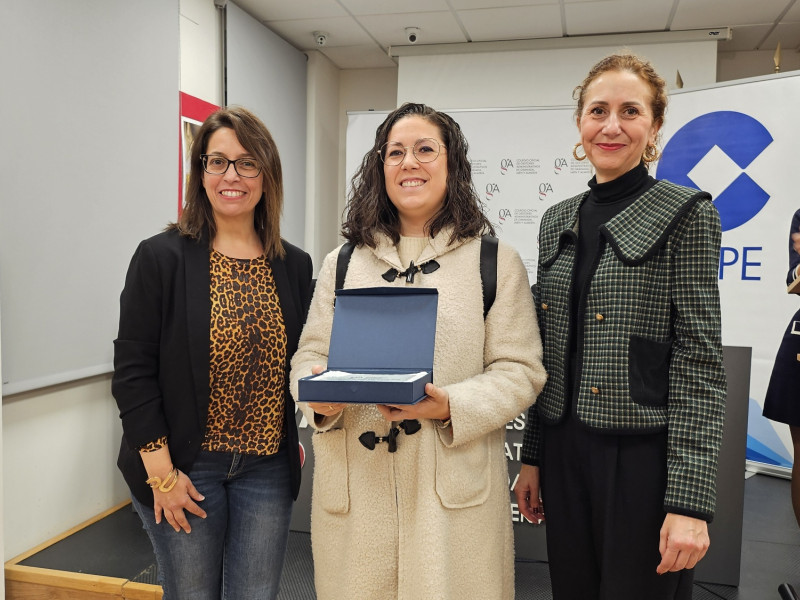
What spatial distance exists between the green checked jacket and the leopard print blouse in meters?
0.68

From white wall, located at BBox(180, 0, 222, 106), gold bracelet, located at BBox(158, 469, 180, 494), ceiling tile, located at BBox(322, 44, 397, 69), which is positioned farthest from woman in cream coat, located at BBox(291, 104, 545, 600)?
ceiling tile, located at BBox(322, 44, 397, 69)

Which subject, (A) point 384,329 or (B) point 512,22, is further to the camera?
(B) point 512,22

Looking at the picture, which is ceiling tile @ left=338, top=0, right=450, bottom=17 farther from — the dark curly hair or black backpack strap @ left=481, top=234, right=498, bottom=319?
black backpack strap @ left=481, top=234, right=498, bottom=319

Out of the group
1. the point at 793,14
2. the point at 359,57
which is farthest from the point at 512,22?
the point at 793,14

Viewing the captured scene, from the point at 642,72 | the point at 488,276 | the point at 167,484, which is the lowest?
the point at 167,484

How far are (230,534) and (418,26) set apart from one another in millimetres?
4102

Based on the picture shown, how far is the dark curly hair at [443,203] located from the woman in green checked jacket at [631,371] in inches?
8.9

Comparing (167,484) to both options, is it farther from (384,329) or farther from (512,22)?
(512,22)

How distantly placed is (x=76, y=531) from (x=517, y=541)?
6.57 feet

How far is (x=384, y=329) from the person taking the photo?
48.5 inches

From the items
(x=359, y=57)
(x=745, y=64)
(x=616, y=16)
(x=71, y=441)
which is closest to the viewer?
(x=71, y=441)

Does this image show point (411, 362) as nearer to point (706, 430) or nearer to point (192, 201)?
point (706, 430)

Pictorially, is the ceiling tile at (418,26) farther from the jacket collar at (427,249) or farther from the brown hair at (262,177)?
the jacket collar at (427,249)

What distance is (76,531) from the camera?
287cm
